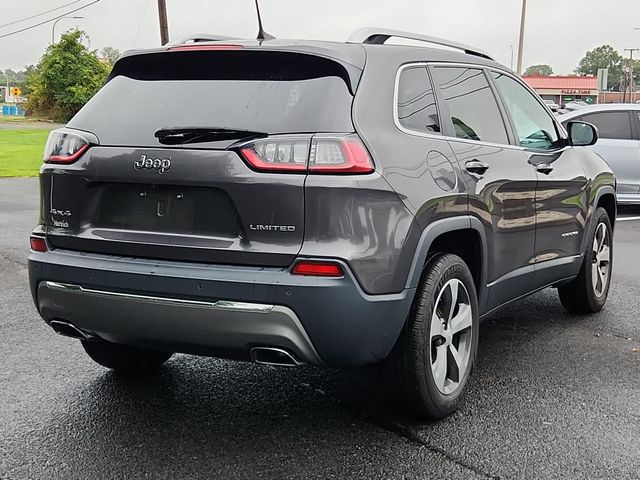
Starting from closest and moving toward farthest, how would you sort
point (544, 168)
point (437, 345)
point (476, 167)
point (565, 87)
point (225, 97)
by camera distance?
point (225, 97) → point (437, 345) → point (476, 167) → point (544, 168) → point (565, 87)

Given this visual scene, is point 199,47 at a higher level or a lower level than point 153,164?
higher

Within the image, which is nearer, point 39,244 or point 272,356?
point 272,356

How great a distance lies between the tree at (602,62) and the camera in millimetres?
159750

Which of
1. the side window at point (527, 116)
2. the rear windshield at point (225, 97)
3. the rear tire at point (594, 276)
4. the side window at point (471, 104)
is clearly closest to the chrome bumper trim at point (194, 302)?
the rear windshield at point (225, 97)

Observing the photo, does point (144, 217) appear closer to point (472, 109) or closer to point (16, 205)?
point (472, 109)

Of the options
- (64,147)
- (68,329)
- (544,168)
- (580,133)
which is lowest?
(68,329)

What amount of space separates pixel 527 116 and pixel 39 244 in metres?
3.00

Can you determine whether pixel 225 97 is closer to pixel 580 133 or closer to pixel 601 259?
pixel 580 133

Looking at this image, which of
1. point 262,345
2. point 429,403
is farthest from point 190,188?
point 429,403

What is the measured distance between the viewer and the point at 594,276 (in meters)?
5.91

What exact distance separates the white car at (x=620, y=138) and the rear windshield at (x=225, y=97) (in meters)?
9.66

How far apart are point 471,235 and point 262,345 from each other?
55.1 inches

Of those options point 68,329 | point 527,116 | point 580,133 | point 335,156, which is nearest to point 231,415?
point 68,329

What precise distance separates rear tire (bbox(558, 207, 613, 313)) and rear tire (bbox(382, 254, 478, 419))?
1.95m
